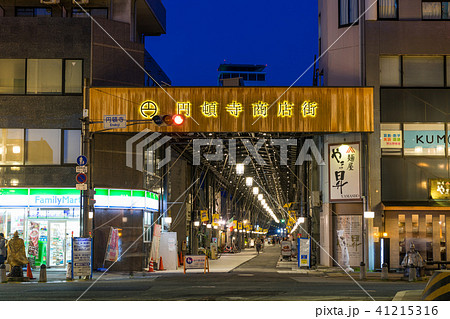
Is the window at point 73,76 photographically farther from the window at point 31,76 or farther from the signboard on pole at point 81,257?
the signboard on pole at point 81,257

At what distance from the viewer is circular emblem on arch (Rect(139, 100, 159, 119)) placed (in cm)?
3514

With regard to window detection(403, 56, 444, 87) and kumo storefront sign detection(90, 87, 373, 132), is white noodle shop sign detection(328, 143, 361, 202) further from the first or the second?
window detection(403, 56, 444, 87)

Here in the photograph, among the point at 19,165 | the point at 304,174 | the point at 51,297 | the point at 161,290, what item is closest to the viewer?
the point at 51,297

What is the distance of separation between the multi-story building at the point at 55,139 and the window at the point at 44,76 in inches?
2.2

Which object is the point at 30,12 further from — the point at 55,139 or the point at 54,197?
the point at 54,197

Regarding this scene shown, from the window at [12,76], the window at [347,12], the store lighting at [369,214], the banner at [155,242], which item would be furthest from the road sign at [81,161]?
the window at [347,12]

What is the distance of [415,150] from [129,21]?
18.6m

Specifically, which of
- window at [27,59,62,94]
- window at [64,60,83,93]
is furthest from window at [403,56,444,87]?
window at [27,59,62,94]

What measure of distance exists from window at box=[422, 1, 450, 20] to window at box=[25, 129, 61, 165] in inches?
872

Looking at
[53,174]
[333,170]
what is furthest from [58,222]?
[333,170]

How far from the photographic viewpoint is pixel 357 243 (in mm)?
37094

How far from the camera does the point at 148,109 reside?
3519 centimetres

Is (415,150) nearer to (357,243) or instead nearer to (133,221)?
(357,243)

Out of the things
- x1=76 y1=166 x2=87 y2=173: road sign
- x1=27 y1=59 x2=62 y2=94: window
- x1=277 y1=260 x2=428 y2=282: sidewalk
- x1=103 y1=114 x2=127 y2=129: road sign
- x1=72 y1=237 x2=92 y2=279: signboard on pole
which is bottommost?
x1=277 y1=260 x2=428 y2=282: sidewalk
